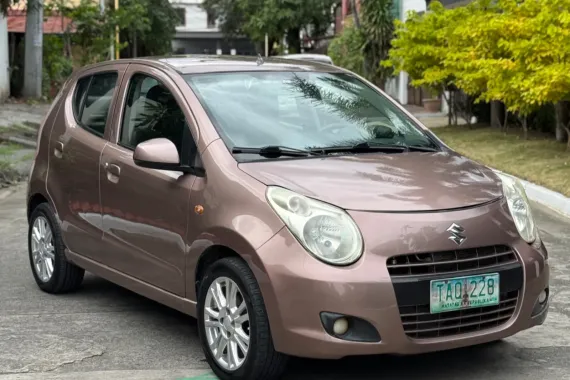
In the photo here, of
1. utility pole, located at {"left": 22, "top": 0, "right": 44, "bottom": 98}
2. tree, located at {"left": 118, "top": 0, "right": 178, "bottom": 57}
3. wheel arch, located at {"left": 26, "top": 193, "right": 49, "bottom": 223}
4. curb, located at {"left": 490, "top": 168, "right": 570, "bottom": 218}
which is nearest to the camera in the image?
wheel arch, located at {"left": 26, "top": 193, "right": 49, "bottom": 223}

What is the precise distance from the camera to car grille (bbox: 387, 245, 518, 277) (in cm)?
434

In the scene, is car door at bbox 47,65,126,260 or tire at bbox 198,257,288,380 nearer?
tire at bbox 198,257,288,380

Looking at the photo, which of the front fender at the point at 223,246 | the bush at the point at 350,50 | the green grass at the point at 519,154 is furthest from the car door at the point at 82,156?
the bush at the point at 350,50

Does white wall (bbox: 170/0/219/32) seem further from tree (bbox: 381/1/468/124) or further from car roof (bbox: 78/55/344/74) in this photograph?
car roof (bbox: 78/55/344/74)

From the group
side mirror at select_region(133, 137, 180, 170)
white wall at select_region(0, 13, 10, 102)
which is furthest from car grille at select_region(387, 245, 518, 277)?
white wall at select_region(0, 13, 10, 102)

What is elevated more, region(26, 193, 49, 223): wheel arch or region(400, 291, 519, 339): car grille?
region(26, 193, 49, 223): wheel arch

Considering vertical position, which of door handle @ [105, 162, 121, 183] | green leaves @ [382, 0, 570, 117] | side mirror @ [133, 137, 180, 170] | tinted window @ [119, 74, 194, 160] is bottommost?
door handle @ [105, 162, 121, 183]

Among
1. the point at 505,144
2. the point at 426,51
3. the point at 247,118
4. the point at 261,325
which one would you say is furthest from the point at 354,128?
the point at 426,51

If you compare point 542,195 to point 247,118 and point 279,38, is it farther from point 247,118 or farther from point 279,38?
point 279,38

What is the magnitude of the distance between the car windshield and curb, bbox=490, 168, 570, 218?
17.1 feet

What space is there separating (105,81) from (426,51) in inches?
542

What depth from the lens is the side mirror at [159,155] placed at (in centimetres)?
505

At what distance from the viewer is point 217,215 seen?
475 centimetres

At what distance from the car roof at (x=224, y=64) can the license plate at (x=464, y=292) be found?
2034 mm
